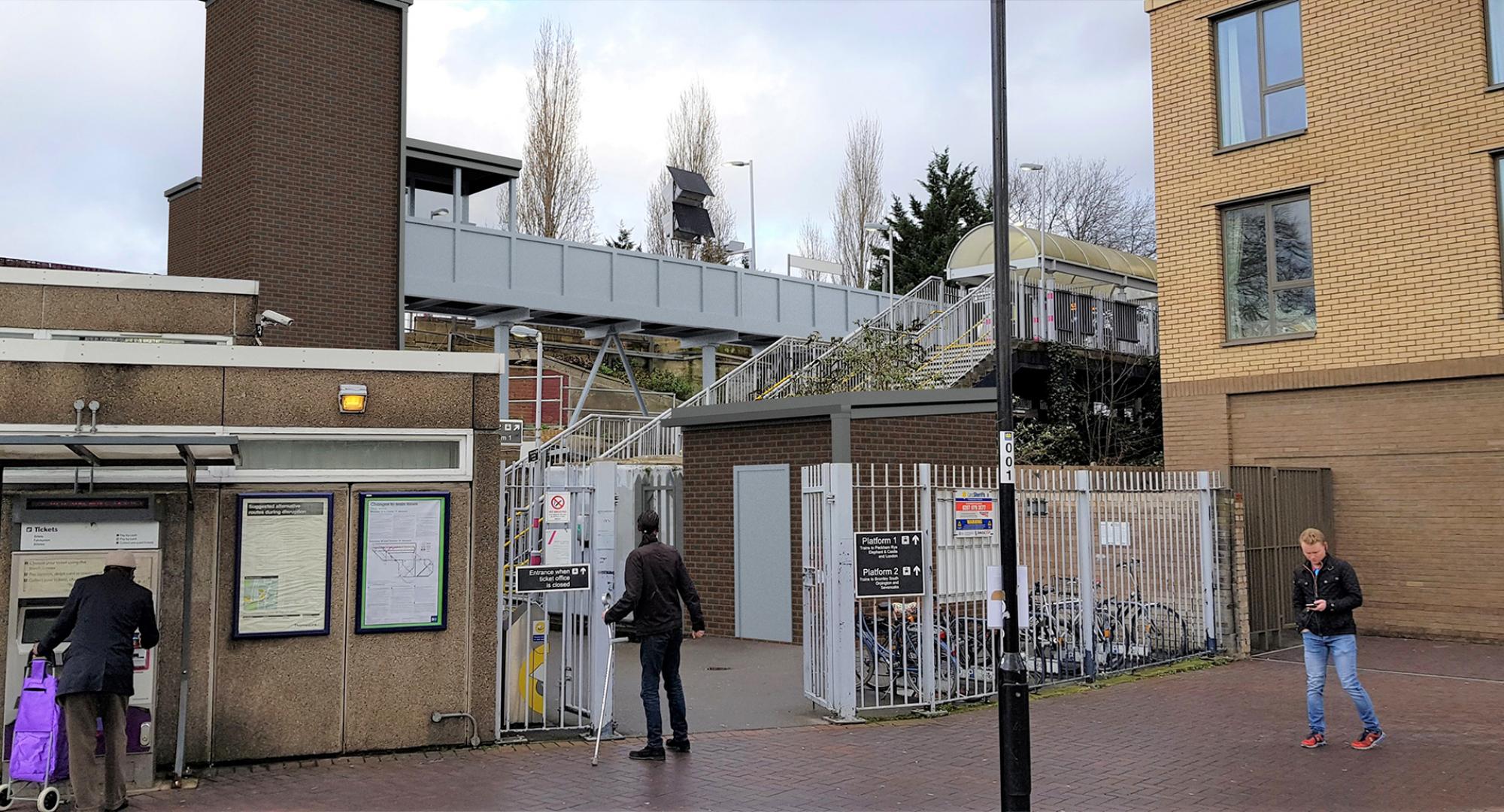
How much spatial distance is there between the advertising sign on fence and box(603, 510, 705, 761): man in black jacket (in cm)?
311

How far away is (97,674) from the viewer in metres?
7.39

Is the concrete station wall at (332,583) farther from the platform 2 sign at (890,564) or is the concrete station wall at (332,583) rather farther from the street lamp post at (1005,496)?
the street lamp post at (1005,496)

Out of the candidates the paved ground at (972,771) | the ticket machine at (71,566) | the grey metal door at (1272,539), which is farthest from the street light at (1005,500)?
the grey metal door at (1272,539)

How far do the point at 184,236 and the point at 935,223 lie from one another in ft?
Result: 100

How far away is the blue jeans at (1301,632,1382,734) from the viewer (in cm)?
930

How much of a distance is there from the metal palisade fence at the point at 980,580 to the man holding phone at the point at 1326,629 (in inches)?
92.1

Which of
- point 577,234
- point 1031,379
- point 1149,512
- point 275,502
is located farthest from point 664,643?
point 577,234

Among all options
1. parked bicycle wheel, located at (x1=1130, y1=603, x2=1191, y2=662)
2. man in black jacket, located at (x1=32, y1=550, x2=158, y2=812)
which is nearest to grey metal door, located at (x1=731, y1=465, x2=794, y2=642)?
parked bicycle wheel, located at (x1=1130, y1=603, x2=1191, y2=662)

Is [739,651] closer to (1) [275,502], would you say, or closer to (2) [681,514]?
(2) [681,514]

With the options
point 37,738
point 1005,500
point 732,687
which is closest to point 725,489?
point 732,687

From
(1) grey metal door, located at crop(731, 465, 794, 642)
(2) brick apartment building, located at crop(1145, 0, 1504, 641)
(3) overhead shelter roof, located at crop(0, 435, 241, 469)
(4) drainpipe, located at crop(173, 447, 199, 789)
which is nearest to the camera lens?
(3) overhead shelter roof, located at crop(0, 435, 241, 469)

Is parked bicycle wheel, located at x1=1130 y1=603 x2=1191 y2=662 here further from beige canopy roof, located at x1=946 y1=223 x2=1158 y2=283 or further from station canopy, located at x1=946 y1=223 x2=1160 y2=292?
beige canopy roof, located at x1=946 y1=223 x2=1158 y2=283

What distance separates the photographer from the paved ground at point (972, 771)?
786cm

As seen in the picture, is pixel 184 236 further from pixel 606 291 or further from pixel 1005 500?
pixel 1005 500
